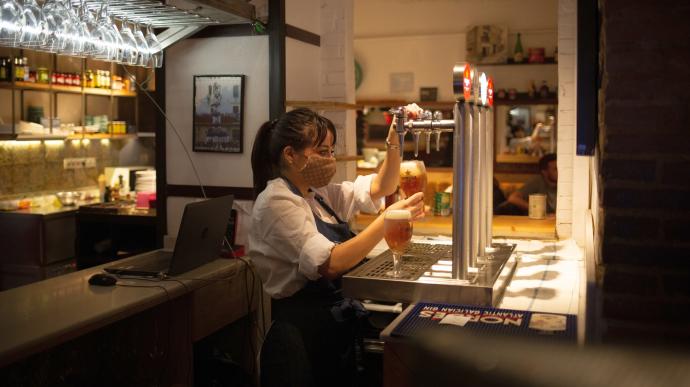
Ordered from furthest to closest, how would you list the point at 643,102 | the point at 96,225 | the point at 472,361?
1. the point at 96,225
2. the point at 643,102
3. the point at 472,361

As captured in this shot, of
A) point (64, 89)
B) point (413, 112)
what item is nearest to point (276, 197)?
point (413, 112)

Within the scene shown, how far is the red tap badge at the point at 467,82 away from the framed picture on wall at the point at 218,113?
2372 millimetres

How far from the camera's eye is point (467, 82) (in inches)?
80.9

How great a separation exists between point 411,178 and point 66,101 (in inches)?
247

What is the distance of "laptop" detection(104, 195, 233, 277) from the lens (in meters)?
3.12

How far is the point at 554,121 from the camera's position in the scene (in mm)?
8016

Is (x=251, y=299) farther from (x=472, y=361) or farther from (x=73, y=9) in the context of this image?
(x=472, y=361)

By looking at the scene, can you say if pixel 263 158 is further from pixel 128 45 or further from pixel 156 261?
pixel 128 45

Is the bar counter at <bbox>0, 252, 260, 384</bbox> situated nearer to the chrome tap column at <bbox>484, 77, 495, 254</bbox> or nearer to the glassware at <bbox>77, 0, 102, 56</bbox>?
the glassware at <bbox>77, 0, 102, 56</bbox>

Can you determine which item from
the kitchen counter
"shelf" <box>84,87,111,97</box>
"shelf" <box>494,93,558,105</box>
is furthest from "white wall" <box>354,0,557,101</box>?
the kitchen counter

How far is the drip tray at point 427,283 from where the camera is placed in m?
2.02

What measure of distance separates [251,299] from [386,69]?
5.39 m

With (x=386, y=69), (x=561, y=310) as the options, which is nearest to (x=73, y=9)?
(x=561, y=310)

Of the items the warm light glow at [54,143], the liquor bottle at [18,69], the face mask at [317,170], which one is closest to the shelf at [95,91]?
the warm light glow at [54,143]
